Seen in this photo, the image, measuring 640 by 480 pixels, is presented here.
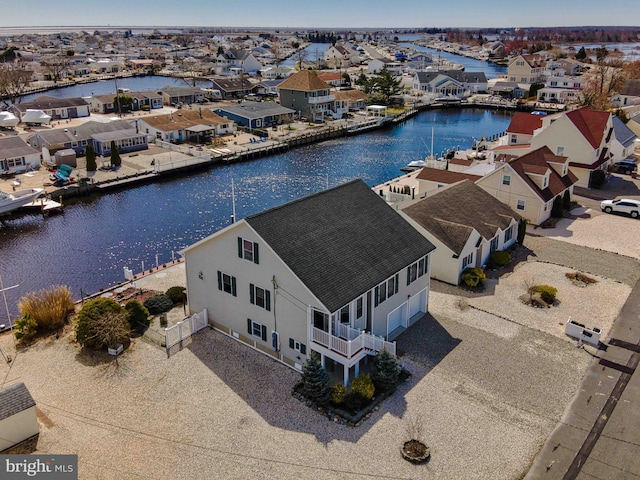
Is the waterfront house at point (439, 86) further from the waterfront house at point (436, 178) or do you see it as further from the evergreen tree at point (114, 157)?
the evergreen tree at point (114, 157)

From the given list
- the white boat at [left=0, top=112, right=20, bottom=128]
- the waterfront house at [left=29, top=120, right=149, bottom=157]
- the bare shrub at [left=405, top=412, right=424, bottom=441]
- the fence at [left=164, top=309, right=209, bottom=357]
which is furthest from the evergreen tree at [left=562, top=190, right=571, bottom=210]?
the white boat at [left=0, top=112, right=20, bottom=128]

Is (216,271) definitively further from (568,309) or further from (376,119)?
(376,119)

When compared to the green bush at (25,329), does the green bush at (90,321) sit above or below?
above

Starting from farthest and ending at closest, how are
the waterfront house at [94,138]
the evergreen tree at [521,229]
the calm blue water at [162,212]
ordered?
the waterfront house at [94,138] < the calm blue water at [162,212] < the evergreen tree at [521,229]

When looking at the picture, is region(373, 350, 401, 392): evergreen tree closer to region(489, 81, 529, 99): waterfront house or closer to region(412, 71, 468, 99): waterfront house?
region(412, 71, 468, 99): waterfront house

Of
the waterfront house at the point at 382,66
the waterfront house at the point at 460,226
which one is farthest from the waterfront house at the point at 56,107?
the waterfront house at the point at 382,66

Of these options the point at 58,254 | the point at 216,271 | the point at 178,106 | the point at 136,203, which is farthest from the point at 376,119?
the point at 216,271

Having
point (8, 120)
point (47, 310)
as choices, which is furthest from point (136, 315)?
point (8, 120)
